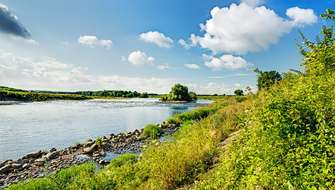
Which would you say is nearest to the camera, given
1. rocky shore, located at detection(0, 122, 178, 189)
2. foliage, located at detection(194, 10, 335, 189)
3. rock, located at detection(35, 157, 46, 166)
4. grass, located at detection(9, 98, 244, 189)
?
foliage, located at detection(194, 10, 335, 189)

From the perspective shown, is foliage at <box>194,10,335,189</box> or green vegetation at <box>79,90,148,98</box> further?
green vegetation at <box>79,90,148,98</box>

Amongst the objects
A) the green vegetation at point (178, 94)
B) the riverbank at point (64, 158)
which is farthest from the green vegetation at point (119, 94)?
the riverbank at point (64, 158)

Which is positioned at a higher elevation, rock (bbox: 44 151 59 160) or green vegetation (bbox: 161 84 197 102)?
green vegetation (bbox: 161 84 197 102)

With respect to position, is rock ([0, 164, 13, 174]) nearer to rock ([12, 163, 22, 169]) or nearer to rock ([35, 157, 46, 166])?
rock ([12, 163, 22, 169])

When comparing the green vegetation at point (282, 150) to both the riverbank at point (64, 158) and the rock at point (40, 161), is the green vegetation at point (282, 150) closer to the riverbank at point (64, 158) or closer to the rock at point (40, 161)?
the riverbank at point (64, 158)

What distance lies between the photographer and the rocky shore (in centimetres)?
1277

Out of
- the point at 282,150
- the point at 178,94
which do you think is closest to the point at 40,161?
the point at 282,150

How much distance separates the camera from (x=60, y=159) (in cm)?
1539

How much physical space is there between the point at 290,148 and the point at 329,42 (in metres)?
3.75

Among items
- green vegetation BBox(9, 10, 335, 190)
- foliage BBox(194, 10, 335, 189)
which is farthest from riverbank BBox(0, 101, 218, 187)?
foliage BBox(194, 10, 335, 189)

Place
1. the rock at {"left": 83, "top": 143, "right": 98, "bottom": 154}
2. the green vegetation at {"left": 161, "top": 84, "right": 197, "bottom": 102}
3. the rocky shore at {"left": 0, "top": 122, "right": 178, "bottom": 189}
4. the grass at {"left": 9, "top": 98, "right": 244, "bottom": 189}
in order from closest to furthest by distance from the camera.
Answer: the grass at {"left": 9, "top": 98, "right": 244, "bottom": 189} → the rocky shore at {"left": 0, "top": 122, "right": 178, "bottom": 189} → the rock at {"left": 83, "top": 143, "right": 98, "bottom": 154} → the green vegetation at {"left": 161, "top": 84, "right": 197, "bottom": 102}

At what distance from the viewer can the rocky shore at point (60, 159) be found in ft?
41.9

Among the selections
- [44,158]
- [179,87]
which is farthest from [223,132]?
[179,87]

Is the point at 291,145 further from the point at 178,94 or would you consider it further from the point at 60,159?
the point at 178,94
